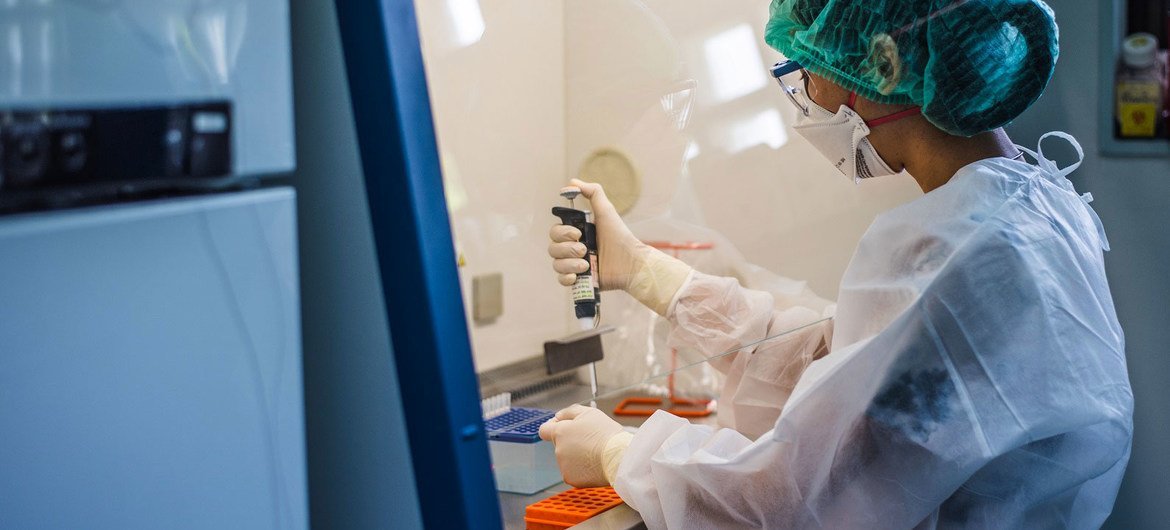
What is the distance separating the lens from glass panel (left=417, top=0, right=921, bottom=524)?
1203 mm

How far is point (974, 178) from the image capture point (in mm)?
1146

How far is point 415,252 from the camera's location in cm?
65

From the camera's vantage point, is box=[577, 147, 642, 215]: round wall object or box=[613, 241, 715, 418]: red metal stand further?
box=[613, 241, 715, 418]: red metal stand

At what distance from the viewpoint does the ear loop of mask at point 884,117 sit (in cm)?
124

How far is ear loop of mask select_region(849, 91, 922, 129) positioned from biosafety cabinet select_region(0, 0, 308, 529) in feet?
2.82

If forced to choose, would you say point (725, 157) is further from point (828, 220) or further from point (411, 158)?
point (411, 158)

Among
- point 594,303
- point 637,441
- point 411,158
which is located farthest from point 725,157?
point 411,158

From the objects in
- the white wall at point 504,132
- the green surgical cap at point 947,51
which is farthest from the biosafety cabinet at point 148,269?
the green surgical cap at point 947,51

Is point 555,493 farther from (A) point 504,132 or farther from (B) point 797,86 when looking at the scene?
(B) point 797,86

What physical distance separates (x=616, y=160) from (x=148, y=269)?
Result: 846 millimetres

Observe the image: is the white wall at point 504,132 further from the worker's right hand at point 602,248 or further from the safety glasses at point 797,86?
the safety glasses at point 797,86

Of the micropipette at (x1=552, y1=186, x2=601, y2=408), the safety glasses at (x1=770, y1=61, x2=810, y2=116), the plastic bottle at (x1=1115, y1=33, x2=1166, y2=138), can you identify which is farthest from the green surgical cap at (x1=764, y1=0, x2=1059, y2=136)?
the plastic bottle at (x1=1115, y1=33, x2=1166, y2=138)

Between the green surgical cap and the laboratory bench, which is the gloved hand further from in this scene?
the green surgical cap

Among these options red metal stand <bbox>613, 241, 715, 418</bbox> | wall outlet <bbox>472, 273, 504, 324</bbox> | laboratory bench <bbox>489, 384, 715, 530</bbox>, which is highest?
wall outlet <bbox>472, 273, 504, 324</bbox>
